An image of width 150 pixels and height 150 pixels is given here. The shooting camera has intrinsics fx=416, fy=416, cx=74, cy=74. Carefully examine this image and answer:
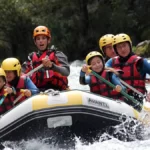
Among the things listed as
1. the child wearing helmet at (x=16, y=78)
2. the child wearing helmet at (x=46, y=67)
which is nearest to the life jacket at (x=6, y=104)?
the child wearing helmet at (x=16, y=78)

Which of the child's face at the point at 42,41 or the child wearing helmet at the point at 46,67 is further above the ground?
the child's face at the point at 42,41

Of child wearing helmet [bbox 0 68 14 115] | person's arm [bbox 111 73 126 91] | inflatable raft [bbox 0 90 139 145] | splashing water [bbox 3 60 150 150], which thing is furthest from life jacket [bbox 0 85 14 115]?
person's arm [bbox 111 73 126 91]

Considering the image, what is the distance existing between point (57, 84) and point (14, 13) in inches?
999

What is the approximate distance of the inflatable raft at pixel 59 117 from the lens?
4.60 metres

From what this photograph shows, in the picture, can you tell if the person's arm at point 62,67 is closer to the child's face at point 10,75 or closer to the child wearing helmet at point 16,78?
the child wearing helmet at point 16,78

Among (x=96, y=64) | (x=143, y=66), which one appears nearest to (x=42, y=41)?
(x=96, y=64)

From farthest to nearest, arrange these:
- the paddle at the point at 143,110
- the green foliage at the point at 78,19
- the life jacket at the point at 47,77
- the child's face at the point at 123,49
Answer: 1. the green foliage at the point at 78,19
2. the life jacket at the point at 47,77
3. the child's face at the point at 123,49
4. the paddle at the point at 143,110

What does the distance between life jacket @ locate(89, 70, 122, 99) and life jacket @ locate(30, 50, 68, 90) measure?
0.58 m

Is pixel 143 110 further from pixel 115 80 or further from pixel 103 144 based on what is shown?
pixel 103 144

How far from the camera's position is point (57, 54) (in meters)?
6.16

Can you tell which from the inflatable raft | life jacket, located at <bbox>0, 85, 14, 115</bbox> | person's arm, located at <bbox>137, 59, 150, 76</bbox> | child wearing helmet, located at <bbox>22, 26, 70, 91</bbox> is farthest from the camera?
child wearing helmet, located at <bbox>22, 26, 70, 91</bbox>

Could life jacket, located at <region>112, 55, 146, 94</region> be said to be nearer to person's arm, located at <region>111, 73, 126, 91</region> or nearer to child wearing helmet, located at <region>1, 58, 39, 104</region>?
person's arm, located at <region>111, 73, 126, 91</region>

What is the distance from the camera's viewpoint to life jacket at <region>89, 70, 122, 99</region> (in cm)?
565

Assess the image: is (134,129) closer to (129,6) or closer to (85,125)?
(85,125)
